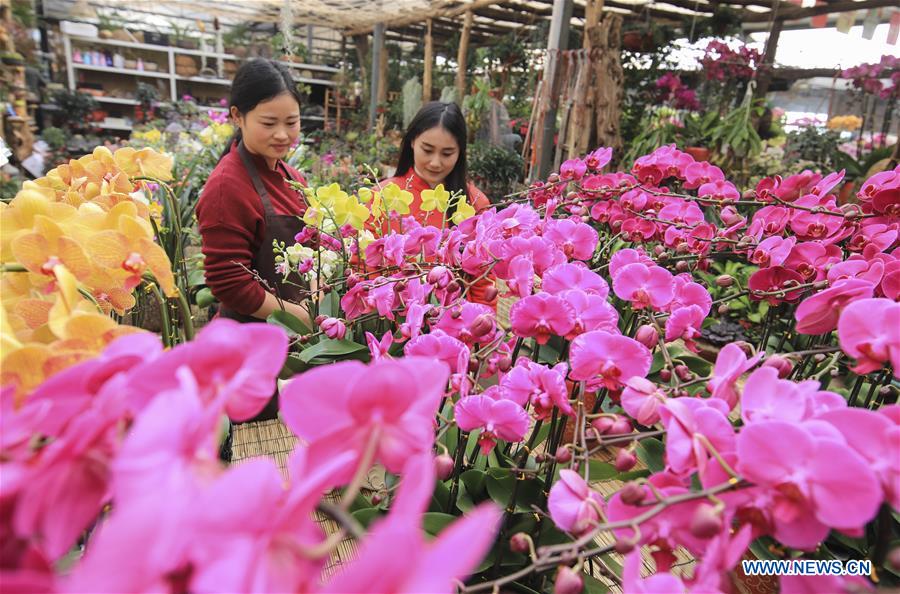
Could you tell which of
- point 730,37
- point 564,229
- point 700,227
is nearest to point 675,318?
point 564,229

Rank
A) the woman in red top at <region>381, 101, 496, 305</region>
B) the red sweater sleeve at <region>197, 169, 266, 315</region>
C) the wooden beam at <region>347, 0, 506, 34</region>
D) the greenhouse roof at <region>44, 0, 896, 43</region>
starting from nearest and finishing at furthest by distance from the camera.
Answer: the red sweater sleeve at <region>197, 169, 266, 315</region> < the woman in red top at <region>381, 101, 496, 305</region> < the greenhouse roof at <region>44, 0, 896, 43</region> < the wooden beam at <region>347, 0, 506, 34</region>

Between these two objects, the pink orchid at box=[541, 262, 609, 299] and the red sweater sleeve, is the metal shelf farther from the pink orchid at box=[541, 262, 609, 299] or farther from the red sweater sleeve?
the pink orchid at box=[541, 262, 609, 299]

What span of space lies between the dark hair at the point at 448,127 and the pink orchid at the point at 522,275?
829 millimetres

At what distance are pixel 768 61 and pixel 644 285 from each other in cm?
413

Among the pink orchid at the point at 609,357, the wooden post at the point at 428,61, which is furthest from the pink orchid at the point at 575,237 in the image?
the wooden post at the point at 428,61

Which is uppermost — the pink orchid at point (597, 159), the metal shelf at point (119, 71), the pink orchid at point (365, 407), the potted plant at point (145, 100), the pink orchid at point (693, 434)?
the metal shelf at point (119, 71)

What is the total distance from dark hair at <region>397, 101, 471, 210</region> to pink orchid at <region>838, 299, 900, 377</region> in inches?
40.4

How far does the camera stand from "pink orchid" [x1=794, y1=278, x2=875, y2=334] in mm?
387

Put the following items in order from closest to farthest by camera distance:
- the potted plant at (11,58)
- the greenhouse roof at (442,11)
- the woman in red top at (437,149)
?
the woman in red top at (437,149), the potted plant at (11,58), the greenhouse roof at (442,11)

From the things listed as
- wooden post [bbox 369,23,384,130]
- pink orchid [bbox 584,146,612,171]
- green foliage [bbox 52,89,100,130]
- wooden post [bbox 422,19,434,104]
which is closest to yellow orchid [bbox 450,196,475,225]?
pink orchid [bbox 584,146,612,171]

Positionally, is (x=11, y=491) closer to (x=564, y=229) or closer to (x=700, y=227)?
(x=564, y=229)

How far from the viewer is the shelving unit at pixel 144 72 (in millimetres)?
6355

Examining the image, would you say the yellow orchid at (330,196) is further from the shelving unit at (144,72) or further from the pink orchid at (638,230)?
the shelving unit at (144,72)

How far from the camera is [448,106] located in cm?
138
